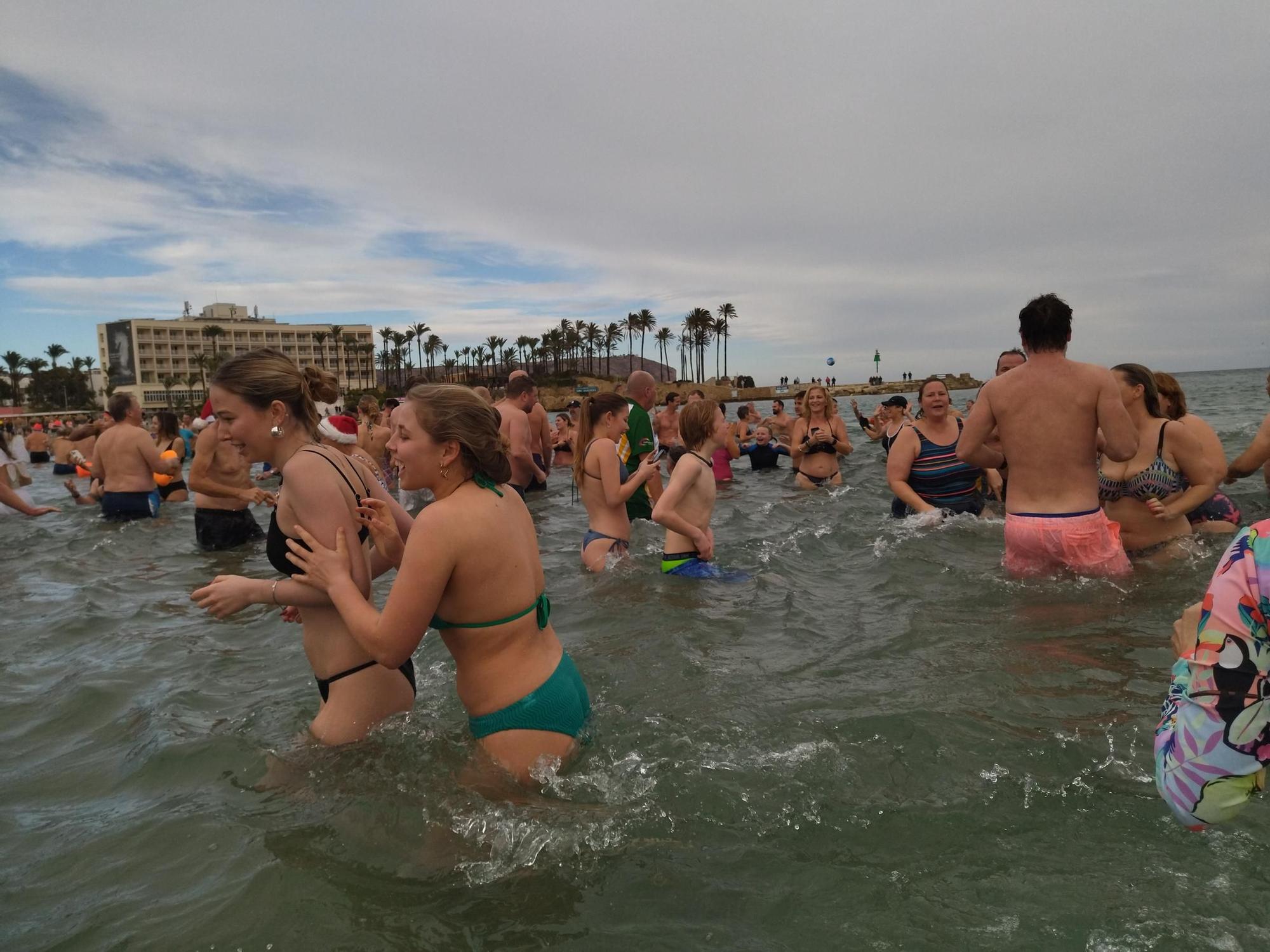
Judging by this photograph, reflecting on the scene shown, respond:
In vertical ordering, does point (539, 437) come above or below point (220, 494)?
above

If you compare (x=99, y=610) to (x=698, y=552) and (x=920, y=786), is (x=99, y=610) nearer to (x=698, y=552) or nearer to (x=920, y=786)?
(x=698, y=552)

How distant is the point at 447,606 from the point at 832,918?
1518mm

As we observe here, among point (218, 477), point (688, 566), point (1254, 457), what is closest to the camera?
point (1254, 457)

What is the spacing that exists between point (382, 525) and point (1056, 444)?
3.83 meters

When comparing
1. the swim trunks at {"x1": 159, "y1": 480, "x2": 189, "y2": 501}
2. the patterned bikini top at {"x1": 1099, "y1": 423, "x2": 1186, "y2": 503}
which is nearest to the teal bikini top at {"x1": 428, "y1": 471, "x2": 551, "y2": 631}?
the patterned bikini top at {"x1": 1099, "y1": 423, "x2": 1186, "y2": 503}

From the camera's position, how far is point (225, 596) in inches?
112

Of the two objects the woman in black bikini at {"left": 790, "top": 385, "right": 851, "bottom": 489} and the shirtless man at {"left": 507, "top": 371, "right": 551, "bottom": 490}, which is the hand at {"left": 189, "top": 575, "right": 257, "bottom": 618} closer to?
the shirtless man at {"left": 507, "top": 371, "right": 551, "bottom": 490}

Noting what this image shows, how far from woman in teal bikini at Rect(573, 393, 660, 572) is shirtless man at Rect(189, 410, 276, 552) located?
3173 mm

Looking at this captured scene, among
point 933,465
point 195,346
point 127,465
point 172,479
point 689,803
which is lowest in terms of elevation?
point 689,803

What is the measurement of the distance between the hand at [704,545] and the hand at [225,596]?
13.0ft

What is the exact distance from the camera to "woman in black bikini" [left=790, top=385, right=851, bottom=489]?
12359mm

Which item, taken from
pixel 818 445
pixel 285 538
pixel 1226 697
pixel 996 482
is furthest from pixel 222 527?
pixel 1226 697

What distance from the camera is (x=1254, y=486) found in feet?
34.3

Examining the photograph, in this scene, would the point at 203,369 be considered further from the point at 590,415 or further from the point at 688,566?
the point at 688,566
